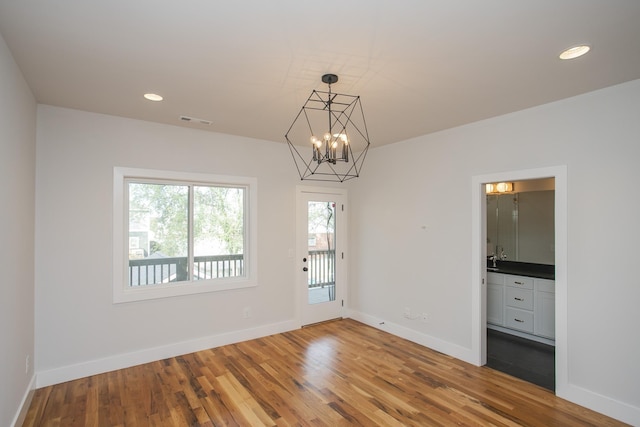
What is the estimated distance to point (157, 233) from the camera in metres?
3.89

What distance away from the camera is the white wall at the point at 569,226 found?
267cm

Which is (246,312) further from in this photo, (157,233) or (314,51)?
(314,51)

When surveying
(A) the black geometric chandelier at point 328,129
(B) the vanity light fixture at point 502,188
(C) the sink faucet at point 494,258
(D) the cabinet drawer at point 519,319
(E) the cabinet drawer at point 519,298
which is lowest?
(D) the cabinet drawer at point 519,319

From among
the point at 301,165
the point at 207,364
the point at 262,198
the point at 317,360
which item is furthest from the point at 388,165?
the point at 207,364

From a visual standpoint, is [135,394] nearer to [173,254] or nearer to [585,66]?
[173,254]

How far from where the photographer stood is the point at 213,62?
234 centimetres

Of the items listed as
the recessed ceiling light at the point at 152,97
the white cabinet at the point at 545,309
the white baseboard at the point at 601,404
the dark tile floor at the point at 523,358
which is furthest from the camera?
the white cabinet at the point at 545,309

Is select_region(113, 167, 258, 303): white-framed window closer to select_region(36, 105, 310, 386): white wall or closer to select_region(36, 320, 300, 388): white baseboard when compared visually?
select_region(36, 105, 310, 386): white wall

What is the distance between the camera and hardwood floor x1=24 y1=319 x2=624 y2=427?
8.67 feet

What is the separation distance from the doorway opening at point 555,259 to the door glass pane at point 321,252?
2276 mm

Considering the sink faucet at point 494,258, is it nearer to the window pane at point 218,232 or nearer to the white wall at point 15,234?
the window pane at point 218,232

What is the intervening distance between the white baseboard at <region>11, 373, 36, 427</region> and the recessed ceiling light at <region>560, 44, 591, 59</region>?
4807 millimetres

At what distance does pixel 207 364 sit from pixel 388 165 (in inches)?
142

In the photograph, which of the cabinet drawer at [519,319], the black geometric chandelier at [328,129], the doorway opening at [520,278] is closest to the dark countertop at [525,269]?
the doorway opening at [520,278]
